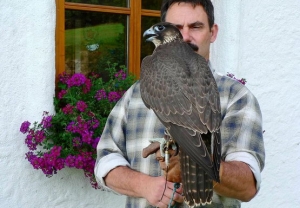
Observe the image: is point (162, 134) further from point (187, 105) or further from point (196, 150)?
point (196, 150)

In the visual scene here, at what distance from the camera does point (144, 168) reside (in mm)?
2635

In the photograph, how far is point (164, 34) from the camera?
2561mm

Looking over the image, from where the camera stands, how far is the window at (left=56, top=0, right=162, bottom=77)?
3732 millimetres

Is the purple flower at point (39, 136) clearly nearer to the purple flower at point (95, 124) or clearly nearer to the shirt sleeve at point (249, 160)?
the purple flower at point (95, 124)

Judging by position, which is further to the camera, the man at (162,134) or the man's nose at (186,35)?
the man's nose at (186,35)

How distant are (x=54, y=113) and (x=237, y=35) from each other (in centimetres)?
159

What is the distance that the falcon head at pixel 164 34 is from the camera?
252cm

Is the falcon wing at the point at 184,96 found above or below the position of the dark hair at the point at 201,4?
below

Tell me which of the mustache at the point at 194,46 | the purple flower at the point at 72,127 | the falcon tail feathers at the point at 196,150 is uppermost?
the mustache at the point at 194,46

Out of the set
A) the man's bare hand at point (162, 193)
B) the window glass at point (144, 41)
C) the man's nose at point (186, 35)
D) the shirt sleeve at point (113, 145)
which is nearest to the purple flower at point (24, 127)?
A: the shirt sleeve at point (113, 145)

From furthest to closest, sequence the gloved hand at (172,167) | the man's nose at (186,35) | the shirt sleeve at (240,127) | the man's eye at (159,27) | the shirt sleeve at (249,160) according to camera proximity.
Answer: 1. the man's nose at (186,35)
2. the man's eye at (159,27)
3. the shirt sleeve at (240,127)
4. the shirt sleeve at (249,160)
5. the gloved hand at (172,167)

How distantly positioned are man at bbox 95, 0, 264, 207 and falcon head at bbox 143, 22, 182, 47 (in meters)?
0.22

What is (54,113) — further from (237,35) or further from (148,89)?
(237,35)

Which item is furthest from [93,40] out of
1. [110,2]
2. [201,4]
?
[201,4]
